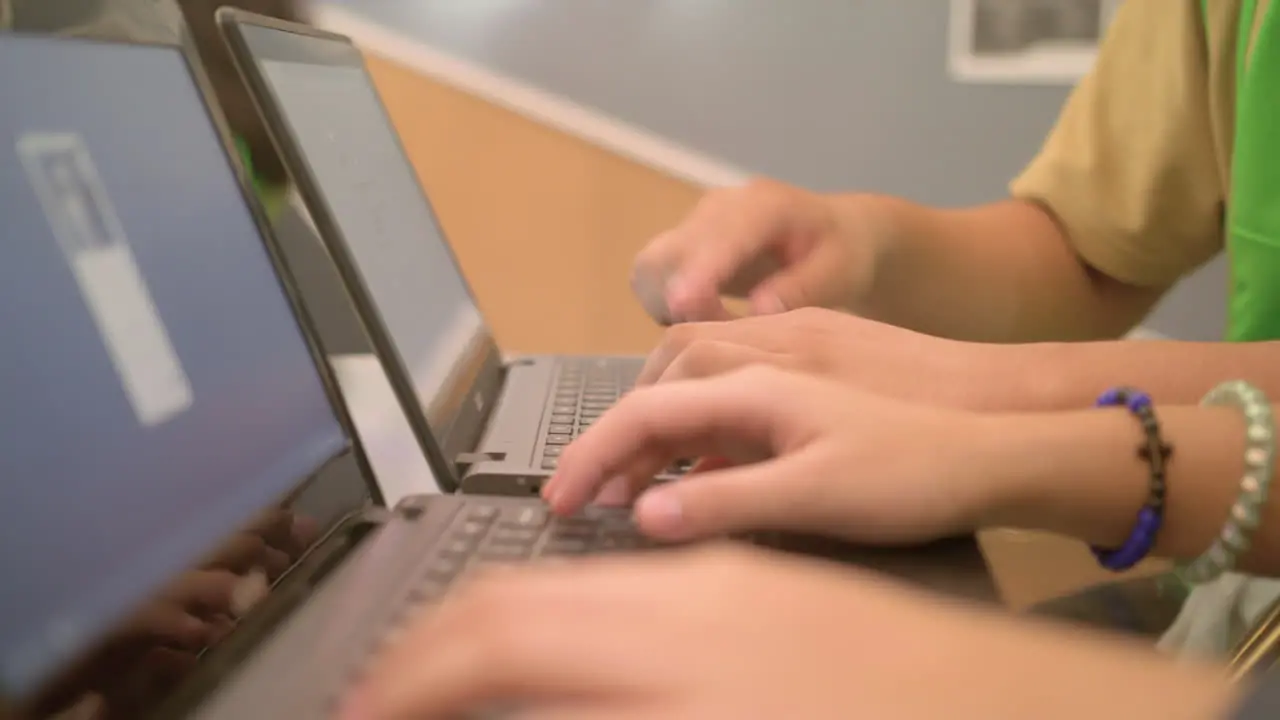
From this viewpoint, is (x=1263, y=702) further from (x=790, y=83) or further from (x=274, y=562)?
(x=790, y=83)

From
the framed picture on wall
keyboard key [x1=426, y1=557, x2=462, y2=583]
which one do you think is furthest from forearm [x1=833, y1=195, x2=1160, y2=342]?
the framed picture on wall

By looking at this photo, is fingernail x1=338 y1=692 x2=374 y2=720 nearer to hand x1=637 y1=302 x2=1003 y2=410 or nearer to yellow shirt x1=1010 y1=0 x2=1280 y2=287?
hand x1=637 y1=302 x2=1003 y2=410

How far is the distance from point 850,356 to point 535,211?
4.33 feet

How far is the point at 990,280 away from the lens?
765mm

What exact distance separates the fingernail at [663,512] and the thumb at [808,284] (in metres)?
0.32

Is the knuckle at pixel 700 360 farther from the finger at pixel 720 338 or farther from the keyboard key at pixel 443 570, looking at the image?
the keyboard key at pixel 443 570

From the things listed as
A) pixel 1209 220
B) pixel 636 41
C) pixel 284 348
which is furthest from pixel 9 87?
pixel 636 41

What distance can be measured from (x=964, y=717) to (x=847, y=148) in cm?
Answer: 145

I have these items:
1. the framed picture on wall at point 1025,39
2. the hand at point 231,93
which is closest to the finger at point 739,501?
the hand at point 231,93

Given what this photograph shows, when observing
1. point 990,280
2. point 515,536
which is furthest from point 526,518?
point 990,280

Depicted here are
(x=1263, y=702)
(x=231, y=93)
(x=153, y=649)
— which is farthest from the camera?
(x=231, y=93)

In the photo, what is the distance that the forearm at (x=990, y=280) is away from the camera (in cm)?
73

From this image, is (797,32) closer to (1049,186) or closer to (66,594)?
(1049,186)

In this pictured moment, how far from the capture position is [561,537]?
396 millimetres
